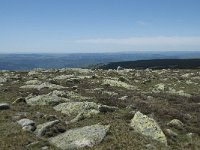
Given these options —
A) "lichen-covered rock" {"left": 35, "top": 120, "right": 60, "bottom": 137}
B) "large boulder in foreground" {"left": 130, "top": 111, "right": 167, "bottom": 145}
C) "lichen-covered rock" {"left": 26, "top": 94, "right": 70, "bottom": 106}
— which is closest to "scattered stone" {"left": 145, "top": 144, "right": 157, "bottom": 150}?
"large boulder in foreground" {"left": 130, "top": 111, "right": 167, "bottom": 145}

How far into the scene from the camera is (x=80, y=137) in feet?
59.6

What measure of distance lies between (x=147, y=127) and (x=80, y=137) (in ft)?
13.2

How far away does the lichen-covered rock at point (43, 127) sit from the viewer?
19.0 meters

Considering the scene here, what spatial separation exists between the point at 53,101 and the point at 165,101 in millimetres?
9048

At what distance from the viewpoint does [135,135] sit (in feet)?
61.9

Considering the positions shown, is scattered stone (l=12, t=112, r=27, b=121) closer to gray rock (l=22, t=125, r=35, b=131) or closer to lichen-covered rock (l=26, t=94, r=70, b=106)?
gray rock (l=22, t=125, r=35, b=131)

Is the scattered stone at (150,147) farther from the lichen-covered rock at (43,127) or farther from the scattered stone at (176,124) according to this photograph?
the lichen-covered rock at (43,127)

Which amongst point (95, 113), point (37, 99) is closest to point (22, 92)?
point (37, 99)

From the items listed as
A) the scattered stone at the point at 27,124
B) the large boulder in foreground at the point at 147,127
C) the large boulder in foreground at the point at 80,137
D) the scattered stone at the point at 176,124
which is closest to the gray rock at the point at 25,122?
the scattered stone at the point at 27,124

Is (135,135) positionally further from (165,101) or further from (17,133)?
(165,101)

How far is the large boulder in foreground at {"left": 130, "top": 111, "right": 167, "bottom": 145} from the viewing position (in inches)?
755

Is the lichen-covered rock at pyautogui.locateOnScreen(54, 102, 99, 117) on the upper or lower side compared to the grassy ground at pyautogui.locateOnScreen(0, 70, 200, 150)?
upper

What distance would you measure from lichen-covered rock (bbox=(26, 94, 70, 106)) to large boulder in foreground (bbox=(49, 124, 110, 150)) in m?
6.78

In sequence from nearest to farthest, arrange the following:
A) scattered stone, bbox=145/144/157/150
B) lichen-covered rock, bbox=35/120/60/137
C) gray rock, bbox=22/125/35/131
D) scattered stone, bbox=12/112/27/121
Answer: scattered stone, bbox=145/144/157/150 → lichen-covered rock, bbox=35/120/60/137 → gray rock, bbox=22/125/35/131 → scattered stone, bbox=12/112/27/121
